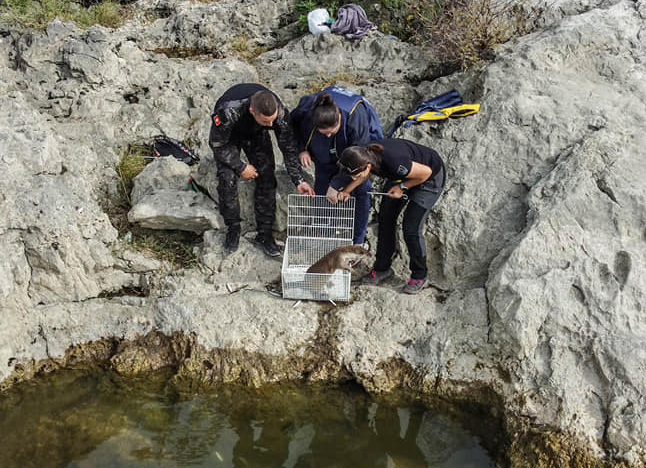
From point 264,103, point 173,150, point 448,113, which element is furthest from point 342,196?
point 173,150

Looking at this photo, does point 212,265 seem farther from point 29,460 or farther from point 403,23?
point 403,23

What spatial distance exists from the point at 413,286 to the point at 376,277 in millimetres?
479

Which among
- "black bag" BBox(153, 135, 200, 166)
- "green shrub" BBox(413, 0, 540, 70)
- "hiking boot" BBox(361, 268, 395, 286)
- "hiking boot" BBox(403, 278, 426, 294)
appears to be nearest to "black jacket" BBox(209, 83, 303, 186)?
"hiking boot" BBox(361, 268, 395, 286)

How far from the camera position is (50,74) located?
298 inches

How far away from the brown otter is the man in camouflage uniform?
0.78m

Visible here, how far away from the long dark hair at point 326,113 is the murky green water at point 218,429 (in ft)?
8.26

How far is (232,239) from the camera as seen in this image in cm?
618

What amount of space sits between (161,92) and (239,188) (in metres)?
2.30

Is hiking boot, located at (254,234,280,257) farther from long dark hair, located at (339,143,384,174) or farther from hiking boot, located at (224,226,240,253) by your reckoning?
long dark hair, located at (339,143,384,174)

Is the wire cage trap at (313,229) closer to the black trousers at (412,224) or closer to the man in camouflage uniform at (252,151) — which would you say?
the man in camouflage uniform at (252,151)

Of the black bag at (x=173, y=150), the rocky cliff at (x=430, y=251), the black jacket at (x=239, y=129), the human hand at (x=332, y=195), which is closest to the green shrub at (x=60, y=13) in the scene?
the rocky cliff at (x=430, y=251)

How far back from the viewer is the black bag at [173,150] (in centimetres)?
697

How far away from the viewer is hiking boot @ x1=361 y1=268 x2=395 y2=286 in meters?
5.92

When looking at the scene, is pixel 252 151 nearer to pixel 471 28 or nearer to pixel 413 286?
pixel 413 286
